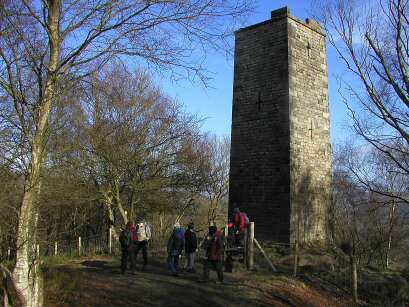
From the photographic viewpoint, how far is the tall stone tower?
1566 cm

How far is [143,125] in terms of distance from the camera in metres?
20.8

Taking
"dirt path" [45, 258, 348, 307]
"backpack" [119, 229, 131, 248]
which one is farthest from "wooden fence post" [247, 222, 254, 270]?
"backpack" [119, 229, 131, 248]

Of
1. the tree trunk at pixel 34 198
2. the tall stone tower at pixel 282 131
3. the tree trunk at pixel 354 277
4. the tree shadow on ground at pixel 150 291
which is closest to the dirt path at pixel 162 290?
the tree shadow on ground at pixel 150 291

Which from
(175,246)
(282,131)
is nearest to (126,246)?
(175,246)

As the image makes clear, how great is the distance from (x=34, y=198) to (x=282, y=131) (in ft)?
36.8

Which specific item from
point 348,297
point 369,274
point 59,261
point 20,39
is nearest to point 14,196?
point 20,39

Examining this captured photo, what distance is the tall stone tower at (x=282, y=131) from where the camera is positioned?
15664mm

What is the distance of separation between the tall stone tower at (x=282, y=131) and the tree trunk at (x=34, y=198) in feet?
35.1

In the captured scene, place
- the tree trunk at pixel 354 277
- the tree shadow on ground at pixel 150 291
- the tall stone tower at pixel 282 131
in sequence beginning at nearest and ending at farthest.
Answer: the tree shadow on ground at pixel 150 291 < the tree trunk at pixel 354 277 < the tall stone tower at pixel 282 131

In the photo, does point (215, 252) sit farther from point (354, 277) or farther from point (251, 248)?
point (354, 277)

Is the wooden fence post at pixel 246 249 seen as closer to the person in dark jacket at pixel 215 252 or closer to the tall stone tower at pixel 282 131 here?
the tall stone tower at pixel 282 131

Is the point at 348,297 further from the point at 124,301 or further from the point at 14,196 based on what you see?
the point at 14,196

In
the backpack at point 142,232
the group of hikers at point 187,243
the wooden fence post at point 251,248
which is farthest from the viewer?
the wooden fence post at point 251,248

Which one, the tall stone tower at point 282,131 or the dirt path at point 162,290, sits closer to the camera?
the dirt path at point 162,290
